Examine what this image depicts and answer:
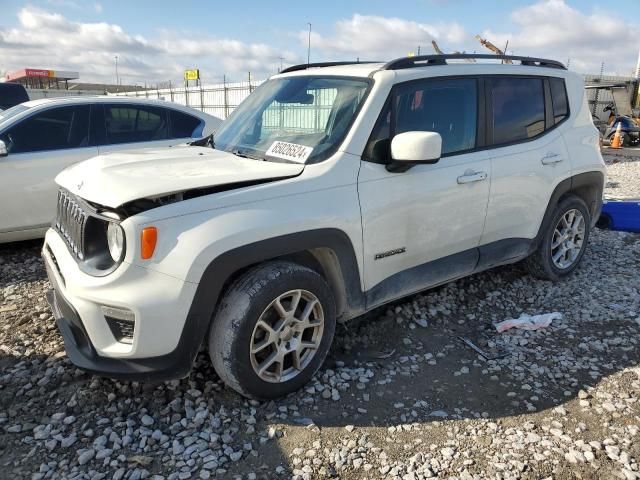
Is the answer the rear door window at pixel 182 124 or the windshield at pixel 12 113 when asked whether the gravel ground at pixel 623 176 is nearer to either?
the rear door window at pixel 182 124

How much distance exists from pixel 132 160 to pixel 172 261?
3.59 ft

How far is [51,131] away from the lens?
207 inches

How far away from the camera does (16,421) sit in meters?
→ 2.74

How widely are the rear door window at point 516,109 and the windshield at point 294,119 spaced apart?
3.98 feet

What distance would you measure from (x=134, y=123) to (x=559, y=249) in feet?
15.1

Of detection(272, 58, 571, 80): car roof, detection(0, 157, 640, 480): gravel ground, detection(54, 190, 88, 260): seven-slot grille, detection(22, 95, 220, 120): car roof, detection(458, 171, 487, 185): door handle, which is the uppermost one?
detection(272, 58, 571, 80): car roof

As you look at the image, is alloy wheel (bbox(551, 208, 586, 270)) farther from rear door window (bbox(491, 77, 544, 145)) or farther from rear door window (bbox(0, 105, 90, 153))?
rear door window (bbox(0, 105, 90, 153))

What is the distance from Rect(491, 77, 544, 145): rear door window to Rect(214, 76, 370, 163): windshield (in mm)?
1214

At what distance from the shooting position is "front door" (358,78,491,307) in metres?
3.09

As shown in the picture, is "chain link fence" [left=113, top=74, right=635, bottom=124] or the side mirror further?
"chain link fence" [left=113, top=74, right=635, bottom=124]

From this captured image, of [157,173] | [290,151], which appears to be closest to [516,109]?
[290,151]

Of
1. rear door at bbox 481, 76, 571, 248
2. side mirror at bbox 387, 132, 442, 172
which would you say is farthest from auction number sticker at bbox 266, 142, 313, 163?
rear door at bbox 481, 76, 571, 248

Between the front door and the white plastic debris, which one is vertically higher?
the front door

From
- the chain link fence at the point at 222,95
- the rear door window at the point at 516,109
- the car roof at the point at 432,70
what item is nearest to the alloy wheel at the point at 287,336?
the car roof at the point at 432,70
